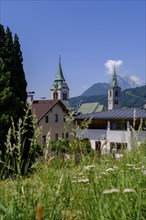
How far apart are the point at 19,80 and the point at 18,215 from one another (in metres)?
25.8

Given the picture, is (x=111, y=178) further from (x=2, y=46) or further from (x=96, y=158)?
(x=2, y=46)

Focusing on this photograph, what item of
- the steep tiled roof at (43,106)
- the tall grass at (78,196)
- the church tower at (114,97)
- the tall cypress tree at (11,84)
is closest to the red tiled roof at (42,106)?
the steep tiled roof at (43,106)

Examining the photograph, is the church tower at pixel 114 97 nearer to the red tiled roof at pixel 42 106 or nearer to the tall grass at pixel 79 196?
the red tiled roof at pixel 42 106

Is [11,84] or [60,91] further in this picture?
[60,91]

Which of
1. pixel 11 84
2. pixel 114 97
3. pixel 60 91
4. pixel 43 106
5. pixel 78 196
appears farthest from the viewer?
pixel 114 97

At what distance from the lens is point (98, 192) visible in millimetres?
2783

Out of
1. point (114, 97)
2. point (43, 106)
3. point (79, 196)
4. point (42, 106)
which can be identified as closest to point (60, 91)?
point (114, 97)

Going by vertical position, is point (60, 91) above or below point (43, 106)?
above

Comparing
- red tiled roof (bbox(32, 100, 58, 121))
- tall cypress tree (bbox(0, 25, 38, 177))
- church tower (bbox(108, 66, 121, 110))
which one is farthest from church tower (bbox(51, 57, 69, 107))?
tall cypress tree (bbox(0, 25, 38, 177))

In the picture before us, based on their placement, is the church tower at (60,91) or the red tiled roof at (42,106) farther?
the church tower at (60,91)

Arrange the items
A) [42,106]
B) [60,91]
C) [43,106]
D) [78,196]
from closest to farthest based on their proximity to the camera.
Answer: [78,196], [43,106], [42,106], [60,91]

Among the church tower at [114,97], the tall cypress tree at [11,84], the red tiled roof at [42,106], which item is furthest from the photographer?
the church tower at [114,97]

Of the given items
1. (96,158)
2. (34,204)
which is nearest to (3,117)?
(96,158)

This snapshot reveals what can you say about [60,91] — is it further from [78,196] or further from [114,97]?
[78,196]
